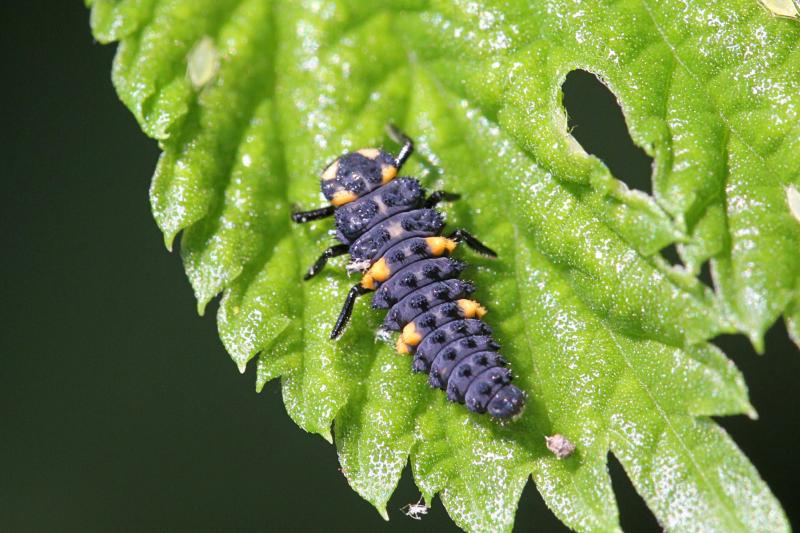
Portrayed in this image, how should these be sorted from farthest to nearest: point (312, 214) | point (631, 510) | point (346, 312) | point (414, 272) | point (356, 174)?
point (631, 510)
point (312, 214)
point (356, 174)
point (346, 312)
point (414, 272)

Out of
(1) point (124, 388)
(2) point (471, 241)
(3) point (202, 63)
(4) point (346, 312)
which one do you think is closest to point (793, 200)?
(2) point (471, 241)

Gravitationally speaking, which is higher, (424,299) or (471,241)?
(471,241)

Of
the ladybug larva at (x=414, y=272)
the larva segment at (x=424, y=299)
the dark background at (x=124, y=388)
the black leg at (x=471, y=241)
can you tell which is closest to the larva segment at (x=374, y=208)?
the ladybug larva at (x=414, y=272)

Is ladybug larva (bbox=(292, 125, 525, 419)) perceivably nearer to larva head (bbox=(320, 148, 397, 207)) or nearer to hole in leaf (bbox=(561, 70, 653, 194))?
larva head (bbox=(320, 148, 397, 207))

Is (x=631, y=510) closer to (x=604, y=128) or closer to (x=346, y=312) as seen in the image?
(x=604, y=128)

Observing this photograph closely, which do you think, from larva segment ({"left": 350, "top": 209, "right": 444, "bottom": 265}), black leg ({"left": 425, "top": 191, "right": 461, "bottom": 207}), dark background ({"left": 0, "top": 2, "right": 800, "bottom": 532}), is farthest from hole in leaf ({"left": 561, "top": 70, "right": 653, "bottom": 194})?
A: dark background ({"left": 0, "top": 2, "right": 800, "bottom": 532})

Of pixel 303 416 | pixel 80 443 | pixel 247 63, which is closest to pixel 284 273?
pixel 303 416

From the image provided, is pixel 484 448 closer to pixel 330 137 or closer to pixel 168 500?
pixel 330 137

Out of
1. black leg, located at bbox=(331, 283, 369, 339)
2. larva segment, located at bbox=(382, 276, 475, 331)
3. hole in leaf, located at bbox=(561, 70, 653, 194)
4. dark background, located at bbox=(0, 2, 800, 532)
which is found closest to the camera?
larva segment, located at bbox=(382, 276, 475, 331)
